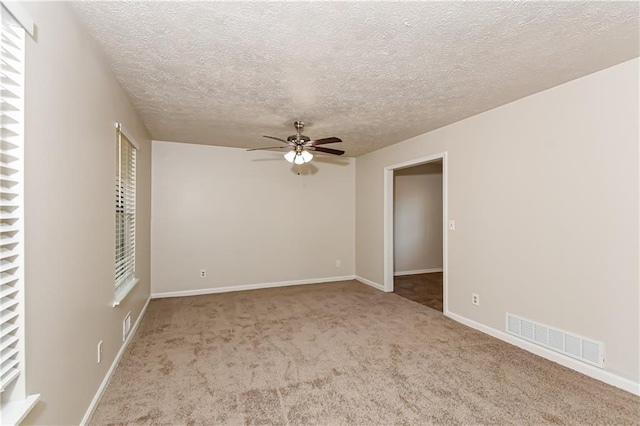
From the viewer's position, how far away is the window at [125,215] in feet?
9.47

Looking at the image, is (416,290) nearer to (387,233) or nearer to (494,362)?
(387,233)

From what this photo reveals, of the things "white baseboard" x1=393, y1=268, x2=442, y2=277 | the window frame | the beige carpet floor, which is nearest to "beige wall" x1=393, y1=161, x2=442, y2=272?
"white baseboard" x1=393, y1=268, x2=442, y2=277

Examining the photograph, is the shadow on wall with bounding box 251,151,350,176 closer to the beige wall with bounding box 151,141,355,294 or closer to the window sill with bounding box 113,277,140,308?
the beige wall with bounding box 151,141,355,294

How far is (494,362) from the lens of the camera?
2.73 metres

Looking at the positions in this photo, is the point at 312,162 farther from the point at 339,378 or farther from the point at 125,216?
the point at 339,378

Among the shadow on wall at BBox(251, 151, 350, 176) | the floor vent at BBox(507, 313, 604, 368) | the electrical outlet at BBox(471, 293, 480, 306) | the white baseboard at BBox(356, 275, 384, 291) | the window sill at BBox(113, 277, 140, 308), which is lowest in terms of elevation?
the white baseboard at BBox(356, 275, 384, 291)

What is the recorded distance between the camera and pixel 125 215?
10.8 feet

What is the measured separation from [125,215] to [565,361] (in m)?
4.51

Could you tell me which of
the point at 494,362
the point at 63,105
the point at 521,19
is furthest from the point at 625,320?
the point at 63,105

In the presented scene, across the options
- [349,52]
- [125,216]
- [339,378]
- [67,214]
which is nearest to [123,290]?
[125,216]

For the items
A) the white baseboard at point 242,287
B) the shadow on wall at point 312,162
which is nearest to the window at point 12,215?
the white baseboard at point 242,287

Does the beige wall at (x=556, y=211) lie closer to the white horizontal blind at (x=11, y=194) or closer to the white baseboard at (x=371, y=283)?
the white baseboard at (x=371, y=283)

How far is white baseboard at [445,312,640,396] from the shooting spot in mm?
2300

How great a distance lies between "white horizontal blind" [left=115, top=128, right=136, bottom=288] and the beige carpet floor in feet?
2.52
